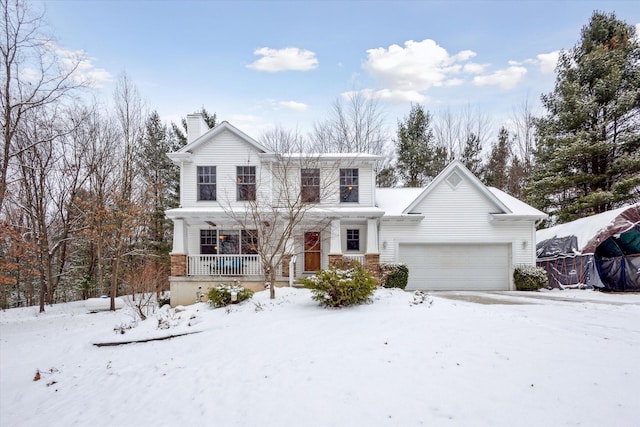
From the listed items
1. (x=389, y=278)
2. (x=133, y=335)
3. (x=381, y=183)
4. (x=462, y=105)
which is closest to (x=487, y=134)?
(x=462, y=105)

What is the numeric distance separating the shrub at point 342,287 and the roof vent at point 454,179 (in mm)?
8020

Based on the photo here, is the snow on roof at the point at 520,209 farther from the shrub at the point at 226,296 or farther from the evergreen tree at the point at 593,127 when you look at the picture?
the shrub at the point at 226,296

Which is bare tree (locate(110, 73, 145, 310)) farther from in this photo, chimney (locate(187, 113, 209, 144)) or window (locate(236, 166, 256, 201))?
window (locate(236, 166, 256, 201))

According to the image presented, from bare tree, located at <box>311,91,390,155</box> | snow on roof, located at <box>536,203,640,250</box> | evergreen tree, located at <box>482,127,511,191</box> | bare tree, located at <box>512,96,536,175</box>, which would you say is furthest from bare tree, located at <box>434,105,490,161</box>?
snow on roof, located at <box>536,203,640,250</box>

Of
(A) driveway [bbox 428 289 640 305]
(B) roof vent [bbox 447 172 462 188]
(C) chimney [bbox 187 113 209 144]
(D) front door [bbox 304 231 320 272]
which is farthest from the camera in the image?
(C) chimney [bbox 187 113 209 144]

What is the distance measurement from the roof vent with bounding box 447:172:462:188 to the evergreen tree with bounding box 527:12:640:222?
7337 millimetres

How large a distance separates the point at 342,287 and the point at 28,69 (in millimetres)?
13596

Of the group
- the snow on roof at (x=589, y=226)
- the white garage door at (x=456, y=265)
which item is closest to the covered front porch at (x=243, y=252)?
the white garage door at (x=456, y=265)

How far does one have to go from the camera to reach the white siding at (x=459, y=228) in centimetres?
1395

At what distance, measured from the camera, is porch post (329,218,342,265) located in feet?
42.4

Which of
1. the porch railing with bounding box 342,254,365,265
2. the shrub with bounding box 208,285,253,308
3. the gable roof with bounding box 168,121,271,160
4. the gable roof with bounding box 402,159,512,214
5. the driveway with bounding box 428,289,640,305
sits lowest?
the driveway with bounding box 428,289,640,305

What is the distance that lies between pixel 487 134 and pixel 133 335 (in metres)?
24.6

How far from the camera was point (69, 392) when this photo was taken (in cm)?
565

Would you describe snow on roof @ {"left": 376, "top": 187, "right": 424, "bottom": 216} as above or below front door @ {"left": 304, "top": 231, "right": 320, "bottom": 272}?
above
